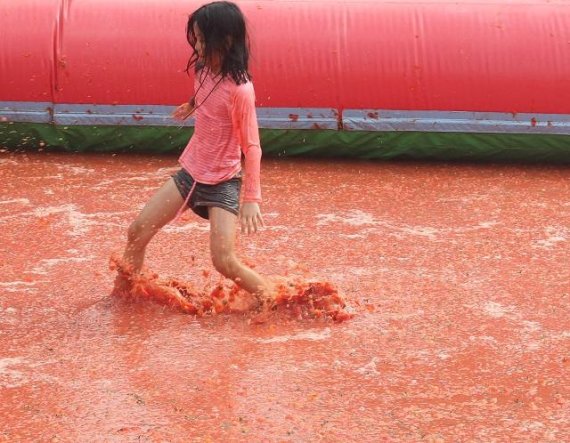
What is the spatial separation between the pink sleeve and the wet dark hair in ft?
0.22

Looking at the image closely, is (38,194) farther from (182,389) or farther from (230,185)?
(182,389)

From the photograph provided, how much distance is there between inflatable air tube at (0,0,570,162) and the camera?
733 centimetres

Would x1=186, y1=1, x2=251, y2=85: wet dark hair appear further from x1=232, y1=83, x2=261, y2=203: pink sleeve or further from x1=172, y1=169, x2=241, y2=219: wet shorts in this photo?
x1=172, y1=169, x2=241, y2=219: wet shorts

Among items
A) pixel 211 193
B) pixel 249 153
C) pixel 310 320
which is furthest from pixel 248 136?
pixel 310 320

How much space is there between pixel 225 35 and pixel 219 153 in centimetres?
55

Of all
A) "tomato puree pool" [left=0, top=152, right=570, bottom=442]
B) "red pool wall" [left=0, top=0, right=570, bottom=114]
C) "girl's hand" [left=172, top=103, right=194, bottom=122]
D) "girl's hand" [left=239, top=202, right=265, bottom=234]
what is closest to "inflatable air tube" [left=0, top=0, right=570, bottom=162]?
"red pool wall" [left=0, top=0, right=570, bottom=114]

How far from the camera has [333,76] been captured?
24.2 ft

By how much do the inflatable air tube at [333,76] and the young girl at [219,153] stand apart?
2660 millimetres

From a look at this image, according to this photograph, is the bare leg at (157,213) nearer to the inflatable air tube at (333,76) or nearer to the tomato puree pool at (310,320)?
the tomato puree pool at (310,320)

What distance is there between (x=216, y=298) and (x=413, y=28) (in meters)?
3.16

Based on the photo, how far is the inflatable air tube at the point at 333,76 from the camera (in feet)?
24.1

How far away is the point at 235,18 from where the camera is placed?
4.51 metres

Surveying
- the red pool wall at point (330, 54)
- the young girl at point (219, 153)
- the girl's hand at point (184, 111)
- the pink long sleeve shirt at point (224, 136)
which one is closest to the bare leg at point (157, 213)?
the young girl at point (219, 153)

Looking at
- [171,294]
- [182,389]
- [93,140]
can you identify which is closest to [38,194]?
[93,140]
